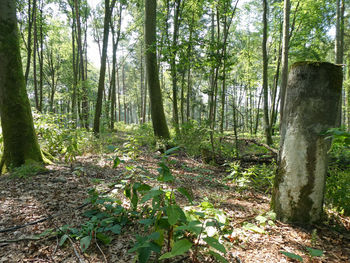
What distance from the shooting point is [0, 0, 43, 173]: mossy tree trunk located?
4.17 meters

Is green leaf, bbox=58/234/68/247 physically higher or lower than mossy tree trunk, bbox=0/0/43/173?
lower

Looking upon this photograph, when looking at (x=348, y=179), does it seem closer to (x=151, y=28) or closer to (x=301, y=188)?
(x=301, y=188)

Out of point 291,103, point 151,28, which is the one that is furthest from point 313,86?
point 151,28

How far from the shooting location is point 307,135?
231 centimetres

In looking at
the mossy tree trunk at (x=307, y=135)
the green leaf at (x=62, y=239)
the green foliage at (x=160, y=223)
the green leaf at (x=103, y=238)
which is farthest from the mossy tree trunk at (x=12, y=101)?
the mossy tree trunk at (x=307, y=135)

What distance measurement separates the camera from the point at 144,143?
359 inches

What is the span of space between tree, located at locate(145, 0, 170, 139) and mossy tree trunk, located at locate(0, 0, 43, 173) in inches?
172

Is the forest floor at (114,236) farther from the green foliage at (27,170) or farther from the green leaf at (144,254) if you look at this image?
the green leaf at (144,254)

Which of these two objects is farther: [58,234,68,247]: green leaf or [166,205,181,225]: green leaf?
[58,234,68,247]: green leaf

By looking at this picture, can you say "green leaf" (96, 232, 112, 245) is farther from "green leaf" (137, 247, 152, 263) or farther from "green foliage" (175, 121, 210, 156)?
"green foliage" (175, 121, 210, 156)

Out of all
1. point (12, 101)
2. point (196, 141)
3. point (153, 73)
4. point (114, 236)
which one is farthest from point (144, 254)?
point (153, 73)

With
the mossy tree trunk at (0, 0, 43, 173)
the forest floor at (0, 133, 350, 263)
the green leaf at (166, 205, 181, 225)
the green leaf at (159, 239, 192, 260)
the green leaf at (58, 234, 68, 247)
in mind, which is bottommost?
the forest floor at (0, 133, 350, 263)

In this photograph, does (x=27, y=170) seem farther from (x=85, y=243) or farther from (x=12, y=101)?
(x=85, y=243)

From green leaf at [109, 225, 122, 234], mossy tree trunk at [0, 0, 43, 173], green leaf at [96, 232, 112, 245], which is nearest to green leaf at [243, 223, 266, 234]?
green leaf at [109, 225, 122, 234]
